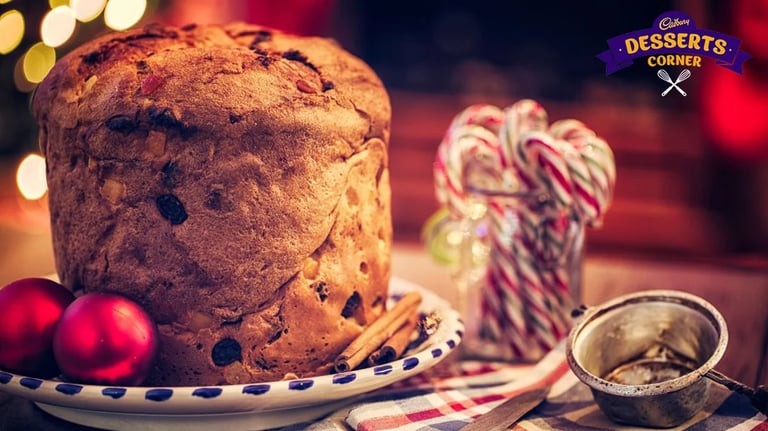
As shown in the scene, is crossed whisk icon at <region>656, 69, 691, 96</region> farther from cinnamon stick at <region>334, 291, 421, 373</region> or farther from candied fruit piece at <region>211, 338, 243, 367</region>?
candied fruit piece at <region>211, 338, 243, 367</region>

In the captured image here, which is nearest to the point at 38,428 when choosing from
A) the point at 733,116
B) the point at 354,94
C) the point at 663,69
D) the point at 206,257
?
the point at 206,257

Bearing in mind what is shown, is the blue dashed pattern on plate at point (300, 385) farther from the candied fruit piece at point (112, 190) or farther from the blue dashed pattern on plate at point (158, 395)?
the candied fruit piece at point (112, 190)

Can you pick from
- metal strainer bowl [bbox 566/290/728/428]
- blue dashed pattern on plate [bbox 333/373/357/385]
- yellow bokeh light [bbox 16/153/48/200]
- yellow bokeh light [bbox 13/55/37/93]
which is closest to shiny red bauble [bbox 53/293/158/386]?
blue dashed pattern on plate [bbox 333/373/357/385]

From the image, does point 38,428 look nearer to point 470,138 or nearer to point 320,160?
point 320,160

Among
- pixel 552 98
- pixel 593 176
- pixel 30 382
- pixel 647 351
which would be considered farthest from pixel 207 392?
pixel 552 98

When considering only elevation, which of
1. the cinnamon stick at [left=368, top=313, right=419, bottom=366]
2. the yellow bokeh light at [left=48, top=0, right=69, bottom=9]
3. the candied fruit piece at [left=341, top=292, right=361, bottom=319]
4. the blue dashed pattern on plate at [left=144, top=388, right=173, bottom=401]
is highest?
the yellow bokeh light at [left=48, top=0, right=69, bottom=9]

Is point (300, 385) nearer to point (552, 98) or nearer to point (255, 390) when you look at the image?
point (255, 390)

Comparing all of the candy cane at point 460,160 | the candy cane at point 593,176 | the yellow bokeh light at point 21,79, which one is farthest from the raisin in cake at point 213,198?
the yellow bokeh light at point 21,79
